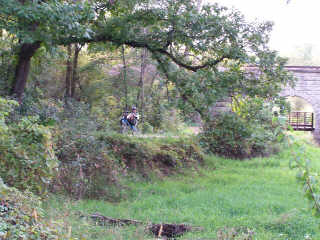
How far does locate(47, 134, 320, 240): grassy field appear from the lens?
695 cm

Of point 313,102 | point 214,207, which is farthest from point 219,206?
point 313,102

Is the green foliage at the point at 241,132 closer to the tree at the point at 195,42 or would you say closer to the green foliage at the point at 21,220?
the tree at the point at 195,42

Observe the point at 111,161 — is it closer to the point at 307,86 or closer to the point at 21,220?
the point at 21,220

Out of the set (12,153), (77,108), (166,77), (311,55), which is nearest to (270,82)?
(166,77)

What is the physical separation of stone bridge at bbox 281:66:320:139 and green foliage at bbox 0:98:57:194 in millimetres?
21471

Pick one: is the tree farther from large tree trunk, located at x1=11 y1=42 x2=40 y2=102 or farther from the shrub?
the shrub

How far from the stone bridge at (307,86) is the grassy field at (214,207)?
13778 millimetres

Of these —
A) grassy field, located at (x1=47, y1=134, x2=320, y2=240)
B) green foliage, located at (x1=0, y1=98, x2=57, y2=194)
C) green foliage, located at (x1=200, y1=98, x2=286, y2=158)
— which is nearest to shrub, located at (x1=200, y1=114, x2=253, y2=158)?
green foliage, located at (x1=200, y1=98, x2=286, y2=158)

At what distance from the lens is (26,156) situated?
6637 millimetres

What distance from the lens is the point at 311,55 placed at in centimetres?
6406

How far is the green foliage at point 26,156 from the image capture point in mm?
6551

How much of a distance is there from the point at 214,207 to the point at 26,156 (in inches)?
168

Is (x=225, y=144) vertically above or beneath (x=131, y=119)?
beneath

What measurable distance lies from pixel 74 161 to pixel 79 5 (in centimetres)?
360
